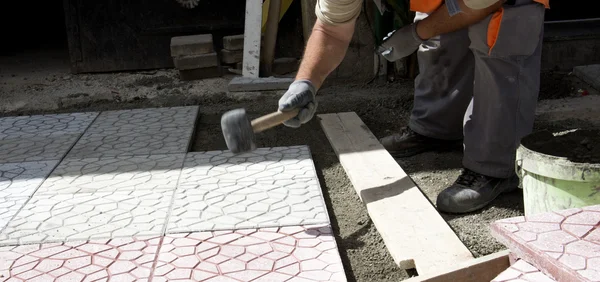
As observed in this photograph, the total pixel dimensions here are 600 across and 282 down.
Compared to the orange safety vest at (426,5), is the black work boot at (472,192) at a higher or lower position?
lower

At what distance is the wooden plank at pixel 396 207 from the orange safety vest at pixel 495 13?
2.47ft

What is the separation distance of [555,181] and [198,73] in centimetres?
365

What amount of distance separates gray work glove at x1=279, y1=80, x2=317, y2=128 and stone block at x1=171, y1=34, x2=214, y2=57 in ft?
9.36

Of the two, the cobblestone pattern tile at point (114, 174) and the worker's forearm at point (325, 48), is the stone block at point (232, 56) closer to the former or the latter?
the cobblestone pattern tile at point (114, 174)

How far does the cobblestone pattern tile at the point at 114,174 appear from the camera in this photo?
3523 mm

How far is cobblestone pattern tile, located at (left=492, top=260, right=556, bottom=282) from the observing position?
6.95ft

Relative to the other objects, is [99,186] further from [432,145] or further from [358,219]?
[432,145]

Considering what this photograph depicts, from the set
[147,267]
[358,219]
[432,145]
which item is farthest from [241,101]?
[147,267]

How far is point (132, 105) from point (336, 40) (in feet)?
8.38

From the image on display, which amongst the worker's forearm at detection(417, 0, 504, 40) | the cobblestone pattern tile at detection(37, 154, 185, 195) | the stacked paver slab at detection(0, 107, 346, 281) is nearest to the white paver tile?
the stacked paver slab at detection(0, 107, 346, 281)

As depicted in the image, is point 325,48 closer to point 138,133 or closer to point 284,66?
point 138,133

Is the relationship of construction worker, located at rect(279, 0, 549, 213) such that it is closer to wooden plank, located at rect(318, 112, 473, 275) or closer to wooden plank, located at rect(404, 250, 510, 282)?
wooden plank, located at rect(318, 112, 473, 275)

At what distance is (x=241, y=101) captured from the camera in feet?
16.8

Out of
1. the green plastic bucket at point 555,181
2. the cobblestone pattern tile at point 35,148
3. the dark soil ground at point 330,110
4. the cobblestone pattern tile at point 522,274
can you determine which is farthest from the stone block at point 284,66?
the cobblestone pattern tile at point 522,274
